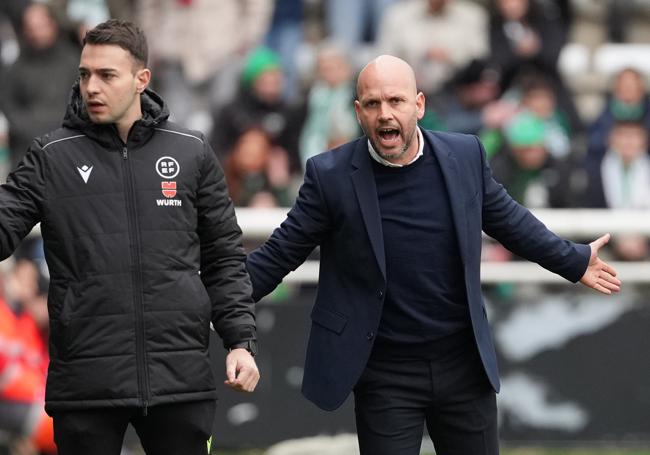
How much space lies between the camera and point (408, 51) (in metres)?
13.2

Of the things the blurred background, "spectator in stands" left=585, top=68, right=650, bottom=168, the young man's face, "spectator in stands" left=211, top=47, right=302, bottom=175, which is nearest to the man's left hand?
the young man's face

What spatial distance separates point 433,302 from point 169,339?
3.95ft

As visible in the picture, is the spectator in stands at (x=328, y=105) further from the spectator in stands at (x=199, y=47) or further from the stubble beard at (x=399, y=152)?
the stubble beard at (x=399, y=152)

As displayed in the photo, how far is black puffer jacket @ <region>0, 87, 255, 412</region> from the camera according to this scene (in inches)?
235

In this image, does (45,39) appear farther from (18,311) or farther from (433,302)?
(433,302)

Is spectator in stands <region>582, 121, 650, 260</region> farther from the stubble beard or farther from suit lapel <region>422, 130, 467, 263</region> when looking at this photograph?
the stubble beard

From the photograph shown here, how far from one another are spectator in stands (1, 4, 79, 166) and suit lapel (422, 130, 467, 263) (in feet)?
20.6

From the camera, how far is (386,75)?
6.53 m

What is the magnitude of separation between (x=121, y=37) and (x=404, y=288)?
1554 mm

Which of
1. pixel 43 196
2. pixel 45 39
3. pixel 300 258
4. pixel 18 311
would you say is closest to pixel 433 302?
pixel 300 258

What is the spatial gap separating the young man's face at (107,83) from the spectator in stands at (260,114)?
640cm

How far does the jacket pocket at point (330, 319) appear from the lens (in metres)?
6.74

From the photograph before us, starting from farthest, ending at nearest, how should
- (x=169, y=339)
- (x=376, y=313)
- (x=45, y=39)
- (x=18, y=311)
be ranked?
(x=45, y=39)
(x=18, y=311)
(x=376, y=313)
(x=169, y=339)

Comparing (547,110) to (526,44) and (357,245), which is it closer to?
(526,44)
